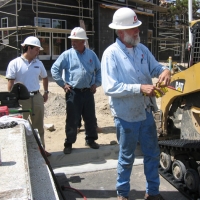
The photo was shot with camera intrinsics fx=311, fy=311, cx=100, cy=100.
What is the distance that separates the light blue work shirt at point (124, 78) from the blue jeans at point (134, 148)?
97 mm

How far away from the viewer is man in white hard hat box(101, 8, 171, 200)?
3.26 metres

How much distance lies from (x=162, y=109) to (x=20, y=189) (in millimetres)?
3161

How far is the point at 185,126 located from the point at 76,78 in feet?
6.02

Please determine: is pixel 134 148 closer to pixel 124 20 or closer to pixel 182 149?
pixel 182 149

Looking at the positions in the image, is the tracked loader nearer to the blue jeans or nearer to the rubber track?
the rubber track

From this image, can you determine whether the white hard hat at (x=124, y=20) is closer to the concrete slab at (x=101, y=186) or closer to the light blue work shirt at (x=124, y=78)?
the light blue work shirt at (x=124, y=78)

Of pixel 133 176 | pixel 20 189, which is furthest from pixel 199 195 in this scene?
pixel 20 189

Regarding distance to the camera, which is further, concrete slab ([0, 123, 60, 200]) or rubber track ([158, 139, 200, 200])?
rubber track ([158, 139, 200, 200])

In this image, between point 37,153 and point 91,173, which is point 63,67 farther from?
point 37,153

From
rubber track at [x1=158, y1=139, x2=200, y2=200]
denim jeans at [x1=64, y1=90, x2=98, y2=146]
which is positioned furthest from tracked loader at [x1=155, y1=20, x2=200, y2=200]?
denim jeans at [x1=64, y1=90, x2=98, y2=146]

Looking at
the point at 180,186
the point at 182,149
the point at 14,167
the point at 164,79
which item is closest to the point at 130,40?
the point at 164,79

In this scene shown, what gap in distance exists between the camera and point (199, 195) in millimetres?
3678

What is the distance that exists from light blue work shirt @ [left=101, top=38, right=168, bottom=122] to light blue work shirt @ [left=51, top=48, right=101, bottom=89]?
5.19ft

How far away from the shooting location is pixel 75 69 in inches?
194
